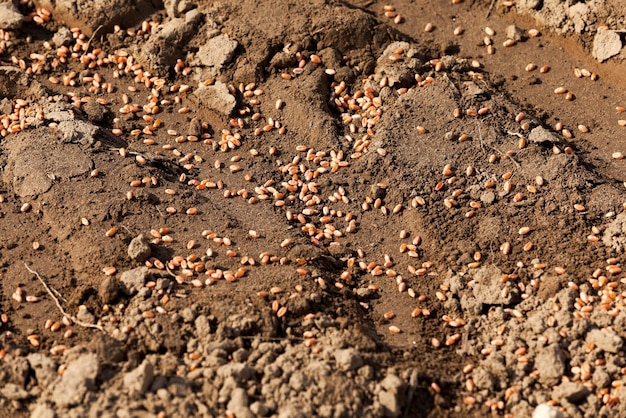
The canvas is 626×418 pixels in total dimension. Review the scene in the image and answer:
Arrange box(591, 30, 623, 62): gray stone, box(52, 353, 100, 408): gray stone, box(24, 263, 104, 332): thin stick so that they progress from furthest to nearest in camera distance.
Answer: box(591, 30, 623, 62): gray stone < box(24, 263, 104, 332): thin stick < box(52, 353, 100, 408): gray stone

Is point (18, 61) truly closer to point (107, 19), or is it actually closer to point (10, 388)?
point (107, 19)

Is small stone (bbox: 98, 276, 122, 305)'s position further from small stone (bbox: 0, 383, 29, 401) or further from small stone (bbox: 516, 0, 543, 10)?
small stone (bbox: 516, 0, 543, 10)

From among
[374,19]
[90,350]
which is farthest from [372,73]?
[90,350]

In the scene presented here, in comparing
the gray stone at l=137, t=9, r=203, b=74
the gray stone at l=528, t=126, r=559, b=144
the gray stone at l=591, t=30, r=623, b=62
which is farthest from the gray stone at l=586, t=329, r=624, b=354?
the gray stone at l=137, t=9, r=203, b=74

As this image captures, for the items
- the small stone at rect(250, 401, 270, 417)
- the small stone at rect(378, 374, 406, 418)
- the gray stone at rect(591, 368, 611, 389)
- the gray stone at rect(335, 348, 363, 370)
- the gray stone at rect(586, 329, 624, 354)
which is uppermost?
the small stone at rect(250, 401, 270, 417)

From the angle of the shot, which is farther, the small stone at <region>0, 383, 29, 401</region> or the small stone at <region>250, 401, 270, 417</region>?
the small stone at <region>0, 383, 29, 401</region>

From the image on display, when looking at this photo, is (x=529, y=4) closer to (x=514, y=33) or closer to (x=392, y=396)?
(x=514, y=33)

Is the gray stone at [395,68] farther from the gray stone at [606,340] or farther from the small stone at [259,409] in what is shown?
the small stone at [259,409]

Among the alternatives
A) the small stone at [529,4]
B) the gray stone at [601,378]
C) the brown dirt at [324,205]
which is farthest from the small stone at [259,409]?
the small stone at [529,4]
